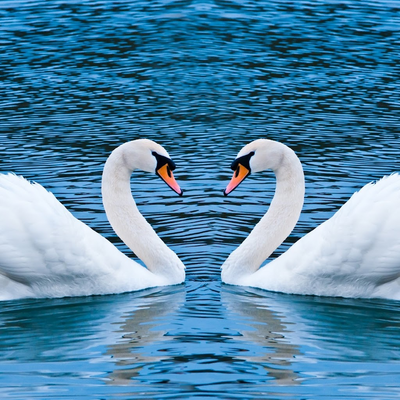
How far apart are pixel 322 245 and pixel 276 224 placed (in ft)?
3.81

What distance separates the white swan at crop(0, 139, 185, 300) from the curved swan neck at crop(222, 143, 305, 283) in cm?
55

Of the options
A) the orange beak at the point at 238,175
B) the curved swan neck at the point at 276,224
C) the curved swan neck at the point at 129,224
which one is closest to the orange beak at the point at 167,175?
the curved swan neck at the point at 129,224

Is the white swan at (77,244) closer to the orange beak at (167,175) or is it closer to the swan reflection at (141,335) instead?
the orange beak at (167,175)

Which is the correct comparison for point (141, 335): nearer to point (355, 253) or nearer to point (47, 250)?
point (47, 250)

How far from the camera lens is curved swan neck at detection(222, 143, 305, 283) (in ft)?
33.8

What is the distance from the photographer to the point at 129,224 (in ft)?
35.0

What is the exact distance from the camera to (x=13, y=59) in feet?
78.6

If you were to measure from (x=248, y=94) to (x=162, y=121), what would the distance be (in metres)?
2.88

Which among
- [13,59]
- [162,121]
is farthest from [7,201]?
[13,59]

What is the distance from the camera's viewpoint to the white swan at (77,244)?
9352 millimetres

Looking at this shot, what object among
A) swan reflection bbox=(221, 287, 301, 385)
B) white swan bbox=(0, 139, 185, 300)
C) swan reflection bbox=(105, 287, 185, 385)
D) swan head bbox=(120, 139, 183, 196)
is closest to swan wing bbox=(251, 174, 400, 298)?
swan reflection bbox=(221, 287, 301, 385)

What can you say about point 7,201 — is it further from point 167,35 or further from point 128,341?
point 167,35

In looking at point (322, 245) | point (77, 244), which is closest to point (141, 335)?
point (77, 244)

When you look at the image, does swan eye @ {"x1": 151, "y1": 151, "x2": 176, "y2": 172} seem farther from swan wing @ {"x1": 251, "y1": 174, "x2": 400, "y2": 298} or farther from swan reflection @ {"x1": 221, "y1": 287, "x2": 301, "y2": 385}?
swan wing @ {"x1": 251, "y1": 174, "x2": 400, "y2": 298}
